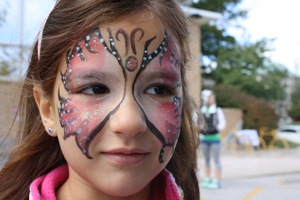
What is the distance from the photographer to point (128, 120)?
111 centimetres

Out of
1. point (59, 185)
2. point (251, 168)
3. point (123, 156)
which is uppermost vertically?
point (123, 156)

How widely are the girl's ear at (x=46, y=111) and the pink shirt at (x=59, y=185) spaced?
31cm

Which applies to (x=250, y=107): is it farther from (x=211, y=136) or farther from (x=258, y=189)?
(x=211, y=136)

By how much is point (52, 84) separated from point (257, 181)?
6.33 metres

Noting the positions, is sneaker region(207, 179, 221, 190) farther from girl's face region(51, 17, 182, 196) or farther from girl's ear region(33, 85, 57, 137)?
girl's ear region(33, 85, 57, 137)

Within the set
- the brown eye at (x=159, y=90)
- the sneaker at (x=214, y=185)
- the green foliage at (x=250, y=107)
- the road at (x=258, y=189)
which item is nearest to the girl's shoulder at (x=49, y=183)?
the brown eye at (x=159, y=90)

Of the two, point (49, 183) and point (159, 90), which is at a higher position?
point (159, 90)

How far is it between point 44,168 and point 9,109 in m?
0.60

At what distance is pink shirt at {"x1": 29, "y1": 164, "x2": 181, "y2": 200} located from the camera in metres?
1.42

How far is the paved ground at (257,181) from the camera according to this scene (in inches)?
206

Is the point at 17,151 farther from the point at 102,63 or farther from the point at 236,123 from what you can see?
the point at 236,123

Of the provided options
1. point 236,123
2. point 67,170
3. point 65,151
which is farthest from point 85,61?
point 236,123

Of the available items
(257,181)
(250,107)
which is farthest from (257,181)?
(250,107)

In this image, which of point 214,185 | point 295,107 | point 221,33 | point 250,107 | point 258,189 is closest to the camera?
point 214,185
